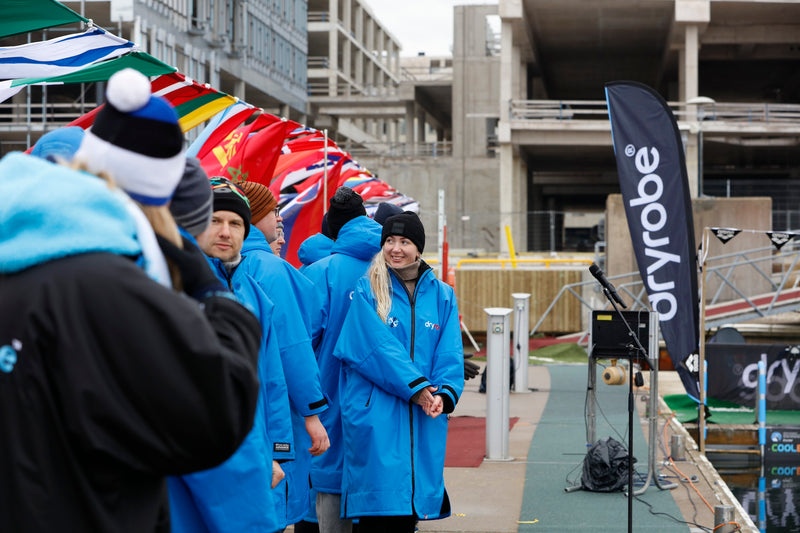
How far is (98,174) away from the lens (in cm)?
177

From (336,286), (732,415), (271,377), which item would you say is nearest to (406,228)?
(336,286)

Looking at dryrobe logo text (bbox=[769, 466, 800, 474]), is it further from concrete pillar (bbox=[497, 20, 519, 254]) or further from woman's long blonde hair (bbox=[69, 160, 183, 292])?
concrete pillar (bbox=[497, 20, 519, 254])

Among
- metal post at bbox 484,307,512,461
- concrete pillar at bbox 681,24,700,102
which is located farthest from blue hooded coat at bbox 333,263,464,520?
concrete pillar at bbox 681,24,700,102

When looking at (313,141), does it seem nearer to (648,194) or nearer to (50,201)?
(648,194)

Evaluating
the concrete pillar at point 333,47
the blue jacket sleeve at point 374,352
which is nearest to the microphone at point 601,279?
the blue jacket sleeve at point 374,352

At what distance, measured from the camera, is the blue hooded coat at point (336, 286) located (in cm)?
531

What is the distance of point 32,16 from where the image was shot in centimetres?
500

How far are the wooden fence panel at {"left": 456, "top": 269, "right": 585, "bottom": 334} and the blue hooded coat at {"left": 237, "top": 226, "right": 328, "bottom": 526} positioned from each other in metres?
20.4

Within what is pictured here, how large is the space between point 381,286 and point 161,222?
297 centimetres

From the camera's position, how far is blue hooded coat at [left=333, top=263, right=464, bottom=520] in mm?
4539

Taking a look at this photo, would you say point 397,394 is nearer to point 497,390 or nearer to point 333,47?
point 497,390

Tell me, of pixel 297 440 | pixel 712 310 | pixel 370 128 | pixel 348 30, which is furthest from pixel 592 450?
pixel 370 128

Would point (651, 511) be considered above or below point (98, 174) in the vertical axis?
below

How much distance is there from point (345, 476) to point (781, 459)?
8801mm
